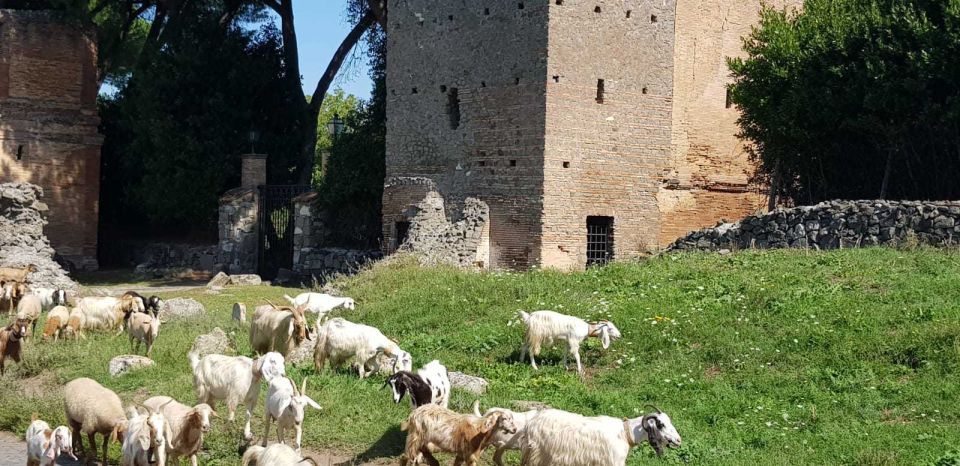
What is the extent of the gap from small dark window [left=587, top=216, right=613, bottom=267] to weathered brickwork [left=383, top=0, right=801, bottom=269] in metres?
0.17

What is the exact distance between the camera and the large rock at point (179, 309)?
18.1m

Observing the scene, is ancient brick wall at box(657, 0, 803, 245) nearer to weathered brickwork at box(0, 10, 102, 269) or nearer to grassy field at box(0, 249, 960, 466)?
grassy field at box(0, 249, 960, 466)

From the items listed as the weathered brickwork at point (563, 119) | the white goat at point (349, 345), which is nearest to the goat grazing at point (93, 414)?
the white goat at point (349, 345)

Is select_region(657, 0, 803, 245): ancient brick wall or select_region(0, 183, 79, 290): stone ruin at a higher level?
select_region(657, 0, 803, 245): ancient brick wall

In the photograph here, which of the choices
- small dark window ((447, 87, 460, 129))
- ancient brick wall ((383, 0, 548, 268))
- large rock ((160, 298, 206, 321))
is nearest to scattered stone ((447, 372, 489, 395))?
large rock ((160, 298, 206, 321))

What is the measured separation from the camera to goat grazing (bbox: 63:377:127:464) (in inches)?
384

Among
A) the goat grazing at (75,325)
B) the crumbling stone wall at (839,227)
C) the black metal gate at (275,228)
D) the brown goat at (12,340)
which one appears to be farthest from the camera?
the black metal gate at (275,228)

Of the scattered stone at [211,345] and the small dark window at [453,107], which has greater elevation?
the small dark window at [453,107]

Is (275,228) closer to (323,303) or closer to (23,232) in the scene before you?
(23,232)

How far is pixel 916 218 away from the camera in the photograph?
1781 cm

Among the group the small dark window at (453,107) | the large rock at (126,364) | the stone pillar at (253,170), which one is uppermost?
the small dark window at (453,107)

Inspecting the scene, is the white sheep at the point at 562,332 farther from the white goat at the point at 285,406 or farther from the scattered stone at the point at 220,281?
the scattered stone at the point at 220,281

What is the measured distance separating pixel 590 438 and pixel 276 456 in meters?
2.49

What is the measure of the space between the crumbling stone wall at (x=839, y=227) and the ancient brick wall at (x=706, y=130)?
2786 mm
